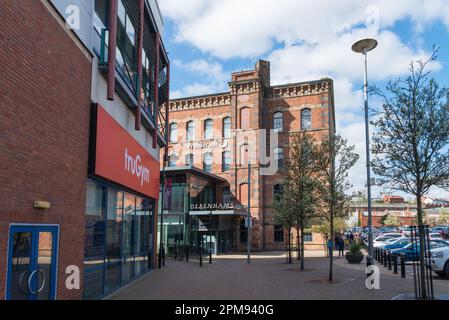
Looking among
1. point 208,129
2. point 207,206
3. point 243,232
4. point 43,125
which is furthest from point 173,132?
point 43,125

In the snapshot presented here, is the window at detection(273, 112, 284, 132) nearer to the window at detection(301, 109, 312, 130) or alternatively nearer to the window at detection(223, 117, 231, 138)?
the window at detection(301, 109, 312, 130)

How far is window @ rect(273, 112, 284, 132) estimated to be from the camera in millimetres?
41031

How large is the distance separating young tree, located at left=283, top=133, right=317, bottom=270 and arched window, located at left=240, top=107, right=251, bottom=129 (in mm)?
19342

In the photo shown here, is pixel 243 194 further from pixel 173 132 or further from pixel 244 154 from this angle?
pixel 173 132

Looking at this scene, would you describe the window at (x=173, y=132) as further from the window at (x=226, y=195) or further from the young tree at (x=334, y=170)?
the young tree at (x=334, y=170)

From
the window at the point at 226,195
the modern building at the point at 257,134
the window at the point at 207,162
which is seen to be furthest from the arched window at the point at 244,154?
the window at the point at 207,162

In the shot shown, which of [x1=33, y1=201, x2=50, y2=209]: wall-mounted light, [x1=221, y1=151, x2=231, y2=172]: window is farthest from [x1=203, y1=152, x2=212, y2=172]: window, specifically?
[x1=33, y1=201, x2=50, y2=209]: wall-mounted light

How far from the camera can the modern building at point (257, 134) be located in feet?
128

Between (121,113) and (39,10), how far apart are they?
603 centimetres

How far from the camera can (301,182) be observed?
19625 mm

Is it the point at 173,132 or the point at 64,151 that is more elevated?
the point at 173,132

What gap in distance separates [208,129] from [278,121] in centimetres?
716
